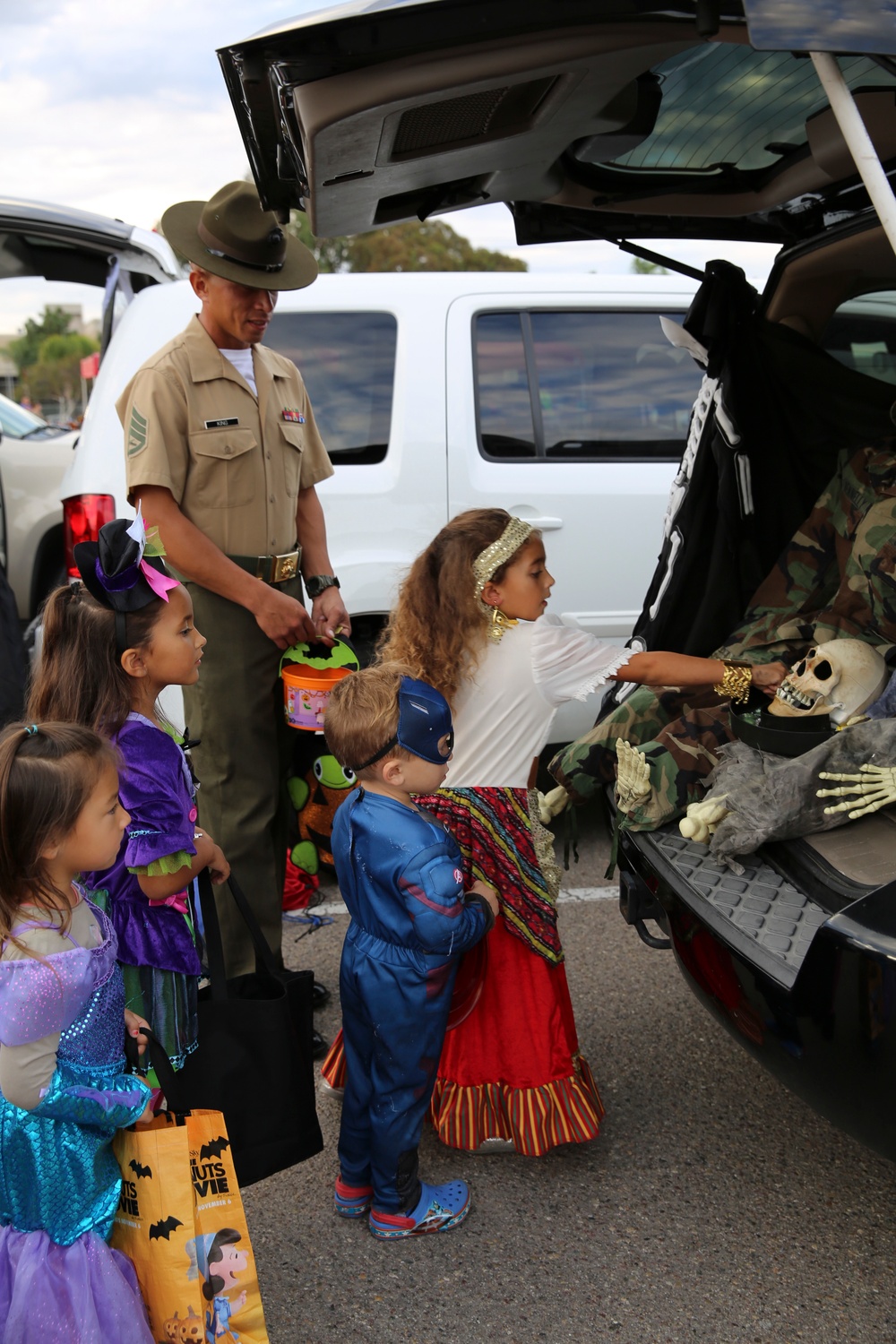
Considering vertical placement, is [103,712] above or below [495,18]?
below

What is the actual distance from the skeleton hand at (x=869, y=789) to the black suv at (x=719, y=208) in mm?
116

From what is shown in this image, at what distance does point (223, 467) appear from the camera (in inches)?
128

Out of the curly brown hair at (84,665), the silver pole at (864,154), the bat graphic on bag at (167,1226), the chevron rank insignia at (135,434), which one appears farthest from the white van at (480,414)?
the bat graphic on bag at (167,1226)

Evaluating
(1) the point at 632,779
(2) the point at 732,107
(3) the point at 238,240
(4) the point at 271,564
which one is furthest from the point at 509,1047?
(2) the point at 732,107

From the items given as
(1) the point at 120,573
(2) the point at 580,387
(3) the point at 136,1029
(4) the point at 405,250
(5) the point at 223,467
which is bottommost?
(3) the point at 136,1029

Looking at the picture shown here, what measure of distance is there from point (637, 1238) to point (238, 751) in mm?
1577

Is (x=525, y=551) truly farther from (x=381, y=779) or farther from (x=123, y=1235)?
(x=123, y=1235)

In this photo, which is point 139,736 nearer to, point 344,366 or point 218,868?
point 218,868

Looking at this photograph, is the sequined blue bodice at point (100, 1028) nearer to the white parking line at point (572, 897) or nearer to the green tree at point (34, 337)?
the white parking line at point (572, 897)

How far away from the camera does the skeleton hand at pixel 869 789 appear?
2.42 metres

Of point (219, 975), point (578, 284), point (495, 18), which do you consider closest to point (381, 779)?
point (219, 975)

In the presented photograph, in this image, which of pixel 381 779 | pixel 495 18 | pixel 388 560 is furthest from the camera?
pixel 388 560

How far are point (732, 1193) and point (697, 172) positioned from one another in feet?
8.55

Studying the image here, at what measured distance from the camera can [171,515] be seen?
317 cm
